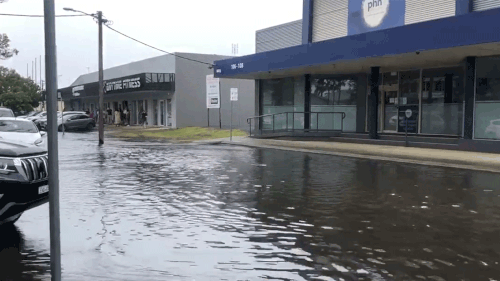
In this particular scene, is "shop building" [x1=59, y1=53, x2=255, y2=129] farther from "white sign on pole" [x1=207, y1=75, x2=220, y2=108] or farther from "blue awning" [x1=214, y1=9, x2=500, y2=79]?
"blue awning" [x1=214, y1=9, x2=500, y2=79]

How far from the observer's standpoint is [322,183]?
11742 mm

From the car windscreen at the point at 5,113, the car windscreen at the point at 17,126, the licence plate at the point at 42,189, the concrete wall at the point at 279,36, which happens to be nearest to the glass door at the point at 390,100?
the concrete wall at the point at 279,36

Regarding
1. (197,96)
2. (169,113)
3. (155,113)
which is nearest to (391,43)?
(197,96)

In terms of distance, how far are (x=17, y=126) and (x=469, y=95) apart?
18.1m

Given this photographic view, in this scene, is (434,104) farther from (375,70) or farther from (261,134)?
(261,134)

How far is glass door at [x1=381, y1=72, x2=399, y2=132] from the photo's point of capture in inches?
949

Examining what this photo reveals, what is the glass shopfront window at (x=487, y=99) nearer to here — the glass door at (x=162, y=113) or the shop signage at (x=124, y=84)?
the shop signage at (x=124, y=84)

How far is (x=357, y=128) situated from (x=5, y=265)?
22.1 m

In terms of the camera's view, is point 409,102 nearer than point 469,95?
No

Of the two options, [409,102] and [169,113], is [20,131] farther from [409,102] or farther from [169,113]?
[169,113]

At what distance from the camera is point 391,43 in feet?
60.2

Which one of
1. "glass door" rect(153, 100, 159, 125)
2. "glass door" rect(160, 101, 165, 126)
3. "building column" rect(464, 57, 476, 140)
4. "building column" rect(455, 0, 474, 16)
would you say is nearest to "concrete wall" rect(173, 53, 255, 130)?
"glass door" rect(160, 101, 165, 126)

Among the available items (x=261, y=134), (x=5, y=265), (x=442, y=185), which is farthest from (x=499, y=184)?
(x=261, y=134)

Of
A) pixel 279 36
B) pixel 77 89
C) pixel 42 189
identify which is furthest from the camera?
pixel 77 89
